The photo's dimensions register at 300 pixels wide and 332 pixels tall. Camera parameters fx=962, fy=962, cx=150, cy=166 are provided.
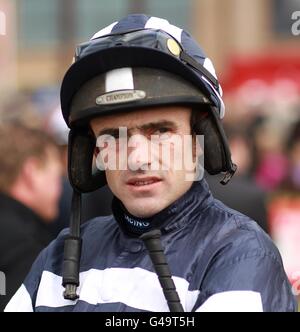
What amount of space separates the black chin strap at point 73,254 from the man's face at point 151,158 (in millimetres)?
196

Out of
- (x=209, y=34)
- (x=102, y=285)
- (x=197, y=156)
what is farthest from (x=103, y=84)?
(x=209, y=34)

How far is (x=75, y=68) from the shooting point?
262cm

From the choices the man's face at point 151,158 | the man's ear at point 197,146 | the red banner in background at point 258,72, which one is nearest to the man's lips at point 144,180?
the man's face at point 151,158

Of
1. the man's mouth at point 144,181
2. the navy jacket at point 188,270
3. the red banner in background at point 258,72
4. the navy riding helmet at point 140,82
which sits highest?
the red banner in background at point 258,72

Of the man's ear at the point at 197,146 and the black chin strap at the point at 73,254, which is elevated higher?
the man's ear at the point at 197,146

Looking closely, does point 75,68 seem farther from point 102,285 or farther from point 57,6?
point 57,6

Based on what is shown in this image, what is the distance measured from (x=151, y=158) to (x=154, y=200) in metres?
0.11

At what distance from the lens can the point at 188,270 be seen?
8.02 feet

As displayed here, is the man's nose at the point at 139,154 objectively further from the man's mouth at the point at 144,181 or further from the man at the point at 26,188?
the man at the point at 26,188

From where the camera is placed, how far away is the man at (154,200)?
2.41 meters

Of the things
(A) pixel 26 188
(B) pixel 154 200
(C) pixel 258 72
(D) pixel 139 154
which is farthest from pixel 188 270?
(C) pixel 258 72

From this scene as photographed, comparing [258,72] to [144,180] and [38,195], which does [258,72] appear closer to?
[38,195]

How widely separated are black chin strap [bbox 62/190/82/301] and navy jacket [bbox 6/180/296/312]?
0.03m
